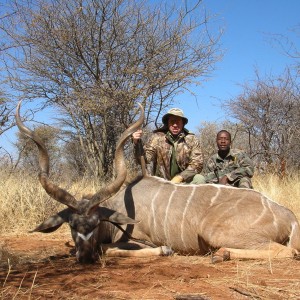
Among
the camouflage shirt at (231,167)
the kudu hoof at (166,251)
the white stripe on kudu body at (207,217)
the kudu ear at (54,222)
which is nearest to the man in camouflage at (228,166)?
the camouflage shirt at (231,167)

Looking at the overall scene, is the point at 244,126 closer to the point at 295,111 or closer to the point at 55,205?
the point at 295,111

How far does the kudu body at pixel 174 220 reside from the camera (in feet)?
9.97

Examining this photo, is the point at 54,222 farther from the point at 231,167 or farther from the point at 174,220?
the point at 231,167

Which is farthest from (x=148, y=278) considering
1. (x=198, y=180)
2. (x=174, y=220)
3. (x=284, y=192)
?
(x=284, y=192)

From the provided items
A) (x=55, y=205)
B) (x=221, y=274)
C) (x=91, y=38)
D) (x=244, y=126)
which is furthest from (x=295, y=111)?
(x=221, y=274)

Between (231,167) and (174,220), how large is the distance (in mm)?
1823

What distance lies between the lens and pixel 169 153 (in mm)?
4590

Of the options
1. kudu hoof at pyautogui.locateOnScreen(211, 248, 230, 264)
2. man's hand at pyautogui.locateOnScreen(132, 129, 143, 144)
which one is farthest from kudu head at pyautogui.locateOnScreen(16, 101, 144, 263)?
kudu hoof at pyautogui.locateOnScreen(211, 248, 230, 264)

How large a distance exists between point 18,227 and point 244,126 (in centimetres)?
721

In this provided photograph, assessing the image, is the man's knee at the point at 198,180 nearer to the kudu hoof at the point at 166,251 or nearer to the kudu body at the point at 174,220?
the kudu body at the point at 174,220

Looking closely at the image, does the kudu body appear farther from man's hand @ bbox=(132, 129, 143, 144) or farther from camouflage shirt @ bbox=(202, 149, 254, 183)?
camouflage shirt @ bbox=(202, 149, 254, 183)

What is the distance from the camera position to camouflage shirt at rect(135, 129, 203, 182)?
4.59 metres

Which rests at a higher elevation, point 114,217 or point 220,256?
point 114,217

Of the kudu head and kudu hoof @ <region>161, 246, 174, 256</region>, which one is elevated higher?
the kudu head
